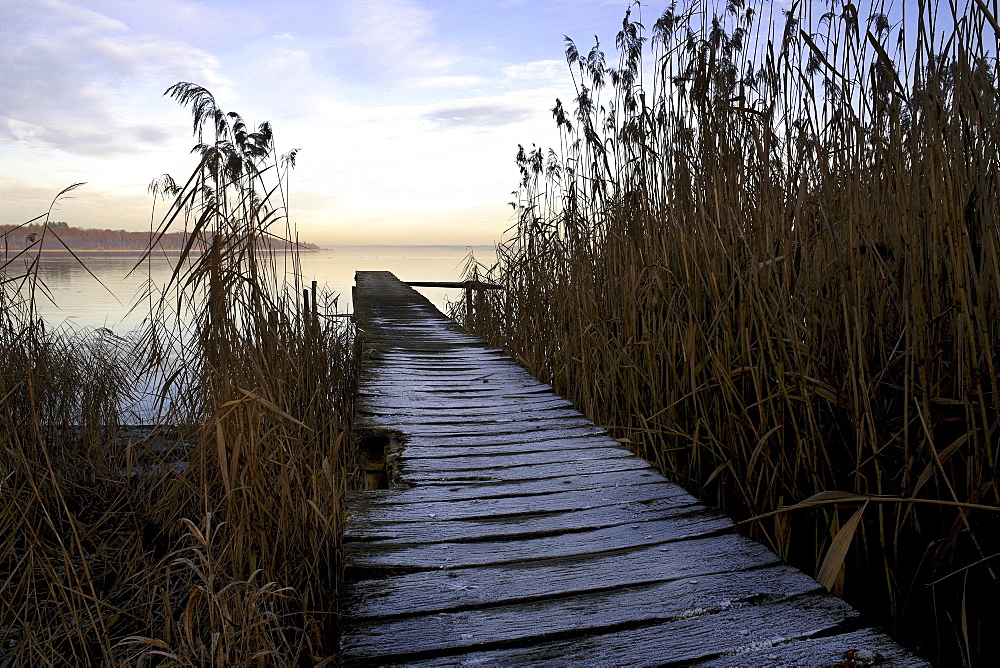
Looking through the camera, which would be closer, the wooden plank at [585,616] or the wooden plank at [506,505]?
the wooden plank at [585,616]

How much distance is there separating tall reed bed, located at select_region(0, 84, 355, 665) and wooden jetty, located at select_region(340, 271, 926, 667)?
9.3 inches

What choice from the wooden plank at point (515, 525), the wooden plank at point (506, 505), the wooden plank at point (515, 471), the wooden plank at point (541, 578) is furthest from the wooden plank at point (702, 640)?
the wooden plank at point (515, 471)

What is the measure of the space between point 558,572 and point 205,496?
0.78 metres

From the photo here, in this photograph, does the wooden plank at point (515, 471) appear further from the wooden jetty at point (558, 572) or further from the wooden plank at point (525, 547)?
the wooden plank at point (525, 547)

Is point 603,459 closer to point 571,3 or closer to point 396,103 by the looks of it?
point 571,3

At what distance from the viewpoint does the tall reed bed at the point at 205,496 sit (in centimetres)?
138

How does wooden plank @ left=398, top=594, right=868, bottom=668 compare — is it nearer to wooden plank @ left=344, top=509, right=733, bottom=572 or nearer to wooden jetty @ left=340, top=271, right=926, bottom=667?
wooden jetty @ left=340, top=271, right=926, bottom=667

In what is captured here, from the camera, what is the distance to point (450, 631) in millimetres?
1006

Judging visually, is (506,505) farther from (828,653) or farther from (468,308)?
(468,308)

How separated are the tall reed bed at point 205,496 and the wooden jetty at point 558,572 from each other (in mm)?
235

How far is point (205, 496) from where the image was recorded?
4.30 ft

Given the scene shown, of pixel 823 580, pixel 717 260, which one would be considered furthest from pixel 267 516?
pixel 717 260

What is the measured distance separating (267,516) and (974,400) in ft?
5.30

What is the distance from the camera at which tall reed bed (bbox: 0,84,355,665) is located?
1383 millimetres
